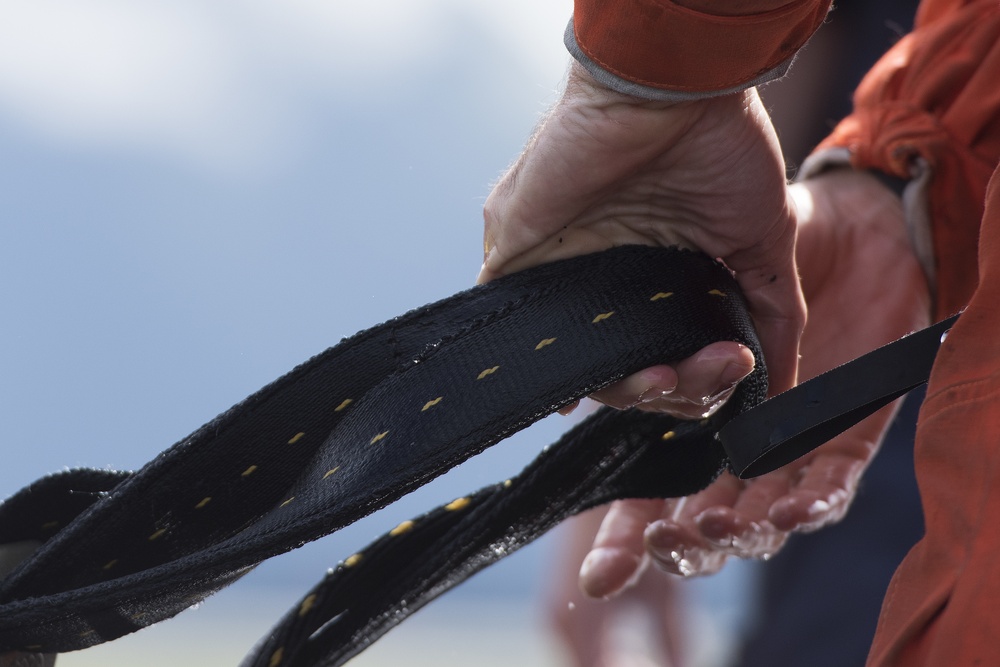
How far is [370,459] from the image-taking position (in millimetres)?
539

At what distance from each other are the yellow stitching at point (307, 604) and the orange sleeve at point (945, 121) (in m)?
0.71

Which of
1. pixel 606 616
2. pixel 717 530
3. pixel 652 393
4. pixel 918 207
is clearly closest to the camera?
pixel 652 393

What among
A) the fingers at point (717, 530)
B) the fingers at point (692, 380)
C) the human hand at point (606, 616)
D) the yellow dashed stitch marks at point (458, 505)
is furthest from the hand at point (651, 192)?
the human hand at point (606, 616)

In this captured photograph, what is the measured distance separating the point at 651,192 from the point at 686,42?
115 millimetres

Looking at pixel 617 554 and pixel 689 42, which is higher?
pixel 689 42

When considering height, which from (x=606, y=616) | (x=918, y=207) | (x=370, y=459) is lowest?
(x=606, y=616)

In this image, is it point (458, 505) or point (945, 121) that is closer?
point (458, 505)

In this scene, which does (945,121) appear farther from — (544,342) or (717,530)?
(544,342)

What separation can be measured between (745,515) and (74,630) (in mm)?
610

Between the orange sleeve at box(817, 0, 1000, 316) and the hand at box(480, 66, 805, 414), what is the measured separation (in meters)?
0.37

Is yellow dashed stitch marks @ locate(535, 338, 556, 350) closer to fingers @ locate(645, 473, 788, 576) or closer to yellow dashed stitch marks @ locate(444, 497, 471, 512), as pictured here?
yellow dashed stitch marks @ locate(444, 497, 471, 512)

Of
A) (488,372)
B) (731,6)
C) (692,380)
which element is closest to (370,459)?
(488,372)

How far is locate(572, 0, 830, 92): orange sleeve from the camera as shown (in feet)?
1.82

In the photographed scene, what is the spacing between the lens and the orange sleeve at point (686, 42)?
0.56 metres
